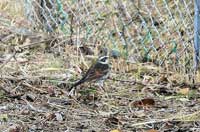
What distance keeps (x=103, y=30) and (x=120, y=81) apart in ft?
4.27

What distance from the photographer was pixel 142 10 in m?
6.36

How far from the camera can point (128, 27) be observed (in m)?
6.02

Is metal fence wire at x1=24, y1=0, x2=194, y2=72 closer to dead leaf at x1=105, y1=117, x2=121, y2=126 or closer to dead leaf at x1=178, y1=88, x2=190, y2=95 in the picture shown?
dead leaf at x1=178, y1=88, x2=190, y2=95

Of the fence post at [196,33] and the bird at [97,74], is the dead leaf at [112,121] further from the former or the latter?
the fence post at [196,33]

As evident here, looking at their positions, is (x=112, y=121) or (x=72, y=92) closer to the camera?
(x=112, y=121)

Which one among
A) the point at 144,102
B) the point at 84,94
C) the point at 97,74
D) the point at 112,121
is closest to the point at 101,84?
the point at 97,74

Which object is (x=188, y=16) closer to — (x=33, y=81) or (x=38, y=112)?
(x=33, y=81)

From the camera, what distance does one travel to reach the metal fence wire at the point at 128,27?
4809 millimetres

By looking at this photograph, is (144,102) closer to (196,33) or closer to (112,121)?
(112,121)

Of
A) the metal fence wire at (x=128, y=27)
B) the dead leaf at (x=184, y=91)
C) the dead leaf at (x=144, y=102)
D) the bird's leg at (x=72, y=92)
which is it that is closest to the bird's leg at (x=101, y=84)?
the bird's leg at (x=72, y=92)

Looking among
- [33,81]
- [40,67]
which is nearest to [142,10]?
[40,67]

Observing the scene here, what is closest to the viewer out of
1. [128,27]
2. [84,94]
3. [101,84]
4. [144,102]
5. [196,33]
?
[144,102]

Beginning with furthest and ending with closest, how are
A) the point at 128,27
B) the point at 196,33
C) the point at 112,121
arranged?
the point at 128,27 → the point at 196,33 → the point at 112,121

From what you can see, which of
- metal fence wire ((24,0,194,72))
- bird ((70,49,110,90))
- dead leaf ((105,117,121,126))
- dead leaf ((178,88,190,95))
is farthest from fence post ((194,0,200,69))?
dead leaf ((105,117,121,126))
